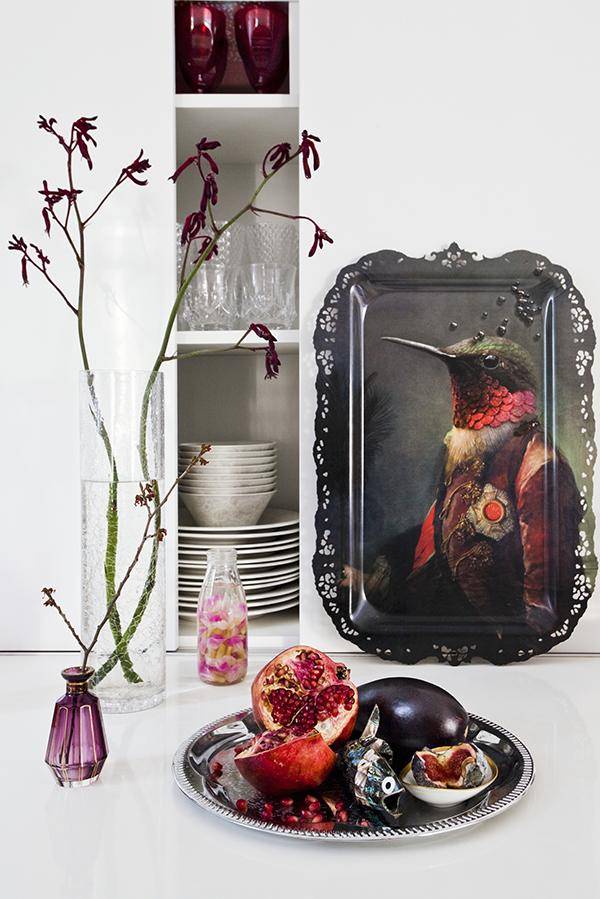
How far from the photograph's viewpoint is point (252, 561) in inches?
54.9

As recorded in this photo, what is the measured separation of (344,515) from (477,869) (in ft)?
2.16

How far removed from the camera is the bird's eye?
4.32ft

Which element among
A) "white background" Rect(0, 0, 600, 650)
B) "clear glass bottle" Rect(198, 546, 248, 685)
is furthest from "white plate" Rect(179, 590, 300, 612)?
"clear glass bottle" Rect(198, 546, 248, 685)

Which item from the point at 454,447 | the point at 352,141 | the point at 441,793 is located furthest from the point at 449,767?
the point at 352,141

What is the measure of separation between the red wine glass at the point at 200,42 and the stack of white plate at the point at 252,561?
71 cm

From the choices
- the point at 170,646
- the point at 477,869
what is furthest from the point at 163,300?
the point at 477,869

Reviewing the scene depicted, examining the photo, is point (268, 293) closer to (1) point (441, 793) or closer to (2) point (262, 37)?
(2) point (262, 37)

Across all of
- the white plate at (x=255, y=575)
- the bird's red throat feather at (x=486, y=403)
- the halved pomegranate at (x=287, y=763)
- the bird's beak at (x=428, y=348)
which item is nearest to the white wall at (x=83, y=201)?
the white plate at (x=255, y=575)

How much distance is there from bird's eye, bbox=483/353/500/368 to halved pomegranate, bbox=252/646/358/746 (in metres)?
0.57

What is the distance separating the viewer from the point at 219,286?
1385mm

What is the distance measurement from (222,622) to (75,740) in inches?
13.9

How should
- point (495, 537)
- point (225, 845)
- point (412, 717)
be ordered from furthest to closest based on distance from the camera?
1. point (495, 537)
2. point (412, 717)
3. point (225, 845)

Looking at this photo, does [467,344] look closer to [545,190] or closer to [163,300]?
[545,190]

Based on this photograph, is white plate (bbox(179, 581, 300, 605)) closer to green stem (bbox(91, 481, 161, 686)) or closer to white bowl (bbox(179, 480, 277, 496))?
white bowl (bbox(179, 480, 277, 496))
